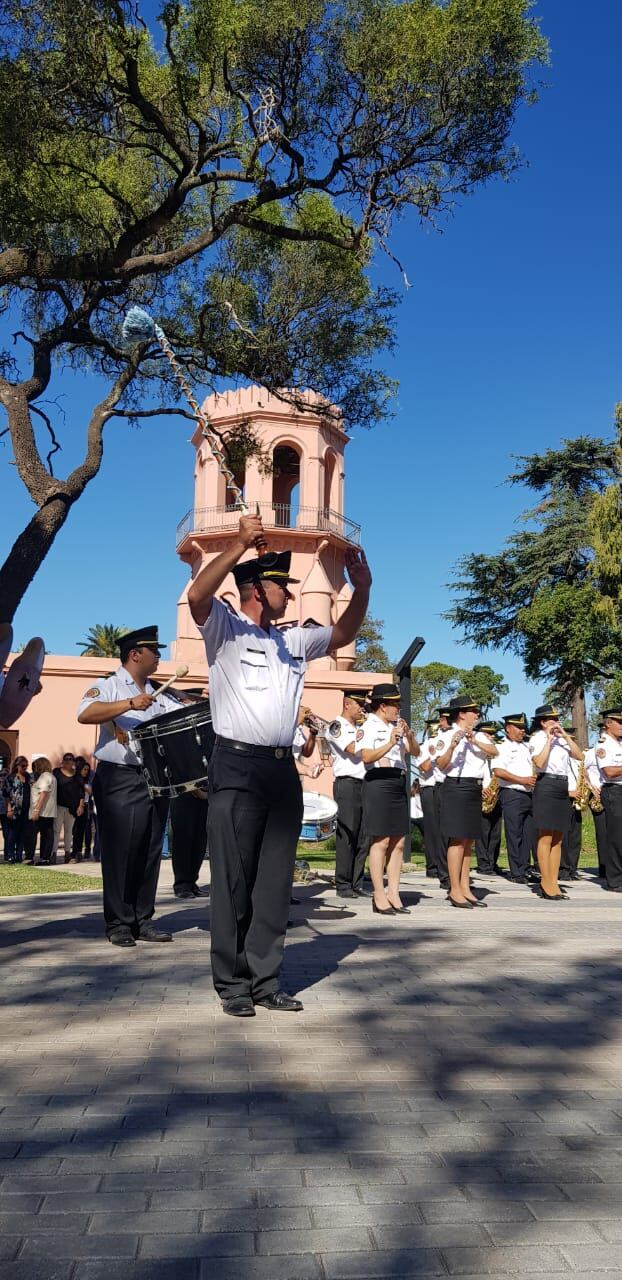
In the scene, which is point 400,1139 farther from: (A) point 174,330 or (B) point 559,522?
Result: (B) point 559,522

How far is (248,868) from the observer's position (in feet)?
17.6

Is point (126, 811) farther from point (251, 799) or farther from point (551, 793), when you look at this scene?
point (551, 793)

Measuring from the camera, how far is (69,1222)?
9.04ft

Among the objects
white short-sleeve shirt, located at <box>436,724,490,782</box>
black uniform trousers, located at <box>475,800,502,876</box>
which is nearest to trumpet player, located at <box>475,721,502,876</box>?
black uniform trousers, located at <box>475,800,502,876</box>

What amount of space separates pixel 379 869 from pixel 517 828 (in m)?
4.51

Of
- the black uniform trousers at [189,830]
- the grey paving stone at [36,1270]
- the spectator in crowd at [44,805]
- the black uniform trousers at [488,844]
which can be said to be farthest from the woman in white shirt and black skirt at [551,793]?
the grey paving stone at [36,1270]

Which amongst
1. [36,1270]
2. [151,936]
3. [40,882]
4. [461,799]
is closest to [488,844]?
[461,799]

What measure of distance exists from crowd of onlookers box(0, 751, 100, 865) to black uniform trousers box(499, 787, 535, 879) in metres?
6.98

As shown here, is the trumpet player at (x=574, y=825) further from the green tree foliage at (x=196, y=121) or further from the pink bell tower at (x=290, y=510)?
the pink bell tower at (x=290, y=510)

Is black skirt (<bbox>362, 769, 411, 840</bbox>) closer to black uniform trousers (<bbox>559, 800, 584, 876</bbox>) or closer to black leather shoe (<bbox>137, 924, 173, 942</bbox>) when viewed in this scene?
black leather shoe (<bbox>137, 924, 173, 942</bbox>)

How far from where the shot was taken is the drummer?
7.09 meters

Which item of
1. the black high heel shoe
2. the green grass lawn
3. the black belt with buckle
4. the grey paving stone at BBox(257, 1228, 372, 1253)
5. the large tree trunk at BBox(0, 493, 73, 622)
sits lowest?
the grey paving stone at BBox(257, 1228, 372, 1253)

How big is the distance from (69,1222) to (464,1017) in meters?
2.89

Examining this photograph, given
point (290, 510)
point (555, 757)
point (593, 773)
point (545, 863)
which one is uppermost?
point (290, 510)
